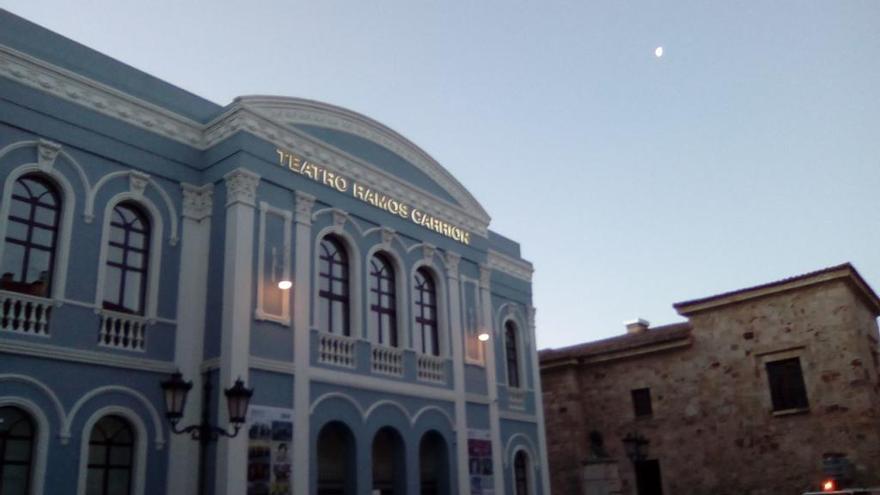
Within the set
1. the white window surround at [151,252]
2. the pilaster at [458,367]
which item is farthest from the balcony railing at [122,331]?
the pilaster at [458,367]

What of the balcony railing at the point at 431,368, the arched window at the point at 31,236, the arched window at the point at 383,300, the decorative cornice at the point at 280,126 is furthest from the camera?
the balcony railing at the point at 431,368

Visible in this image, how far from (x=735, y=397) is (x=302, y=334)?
49.2ft

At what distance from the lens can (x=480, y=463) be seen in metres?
18.9

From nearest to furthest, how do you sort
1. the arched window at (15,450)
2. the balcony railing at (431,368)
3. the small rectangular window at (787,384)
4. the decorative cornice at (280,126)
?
1. the arched window at (15,450)
2. the decorative cornice at (280,126)
3. the balcony railing at (431,368)
4. the small rectangular window at (787,384)

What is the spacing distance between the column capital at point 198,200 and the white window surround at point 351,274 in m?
2.25

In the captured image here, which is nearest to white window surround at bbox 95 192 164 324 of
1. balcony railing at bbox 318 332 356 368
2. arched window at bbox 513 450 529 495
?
balcony railing at bbox 318 332 356 368

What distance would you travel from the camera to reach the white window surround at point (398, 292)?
57.4 feet

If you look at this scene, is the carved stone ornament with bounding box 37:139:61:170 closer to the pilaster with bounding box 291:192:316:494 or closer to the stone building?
the pilaster with bounding box 291:192:316:494

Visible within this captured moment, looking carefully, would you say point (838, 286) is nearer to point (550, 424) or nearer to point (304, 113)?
point (550, 424)

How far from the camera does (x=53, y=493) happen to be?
12023 mm

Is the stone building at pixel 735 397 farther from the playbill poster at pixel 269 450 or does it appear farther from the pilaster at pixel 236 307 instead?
the pilaster at pixel 236 307

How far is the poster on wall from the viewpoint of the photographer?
60.9ft

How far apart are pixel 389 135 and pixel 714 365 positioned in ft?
42.5

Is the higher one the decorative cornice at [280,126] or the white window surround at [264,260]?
the decorative cornice at [280,126]
